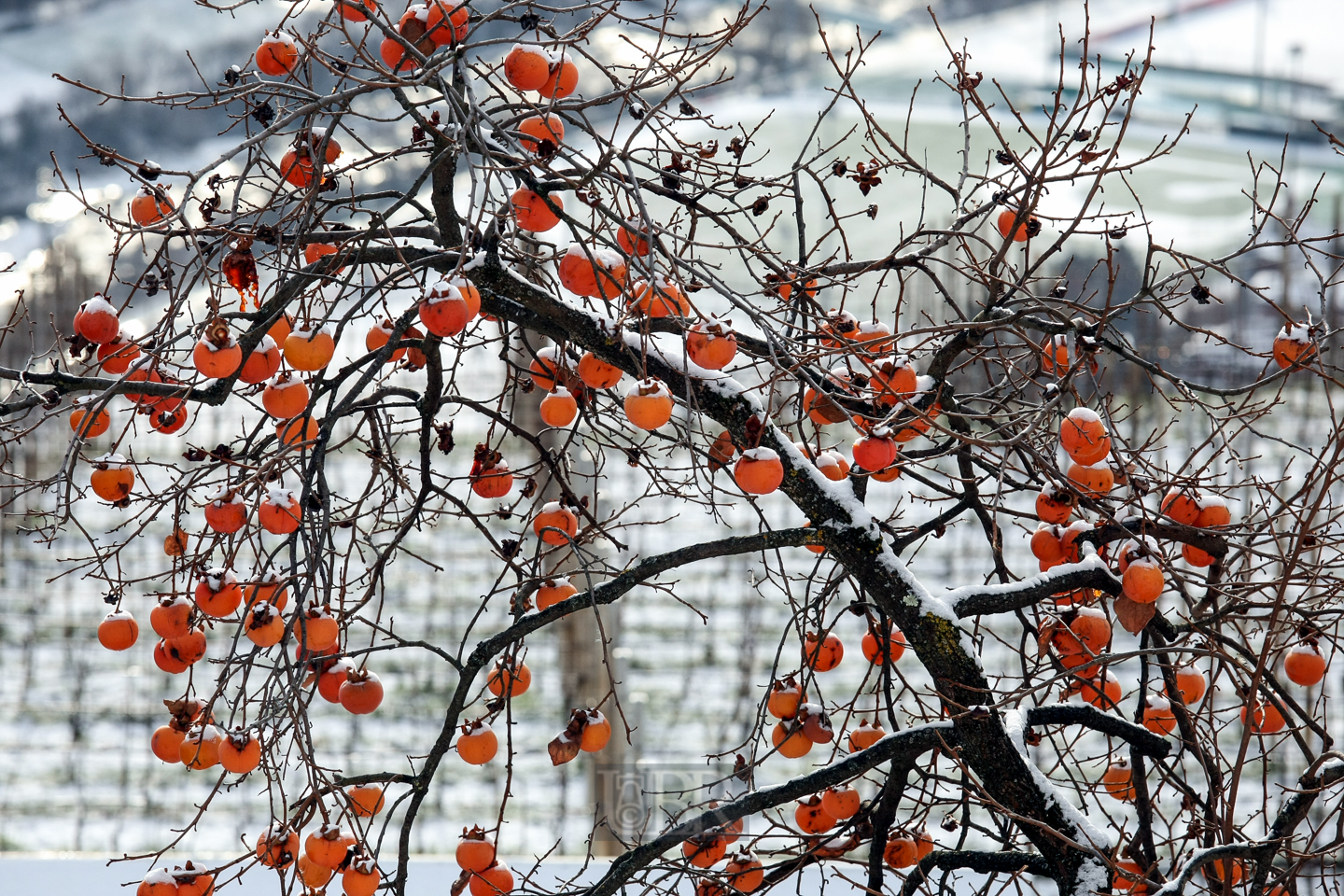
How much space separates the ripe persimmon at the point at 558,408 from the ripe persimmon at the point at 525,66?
14.2 inches

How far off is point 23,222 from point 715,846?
12.7 m

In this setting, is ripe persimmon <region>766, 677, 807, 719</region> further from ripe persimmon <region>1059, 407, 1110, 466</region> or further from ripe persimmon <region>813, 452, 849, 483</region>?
ripe persimmon <region>1059, 407, 1110, 466</region>

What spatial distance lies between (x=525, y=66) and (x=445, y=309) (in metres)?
0.31

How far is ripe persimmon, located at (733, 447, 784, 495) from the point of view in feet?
3.33

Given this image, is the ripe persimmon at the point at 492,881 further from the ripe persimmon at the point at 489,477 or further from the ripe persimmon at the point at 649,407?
the ripe persimmon at the point at 649,407

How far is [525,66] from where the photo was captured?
1.11 meters

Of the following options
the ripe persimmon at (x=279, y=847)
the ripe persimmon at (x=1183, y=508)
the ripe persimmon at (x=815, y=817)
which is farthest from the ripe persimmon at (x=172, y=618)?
the ripe persimmon at (x=1183, y=508)

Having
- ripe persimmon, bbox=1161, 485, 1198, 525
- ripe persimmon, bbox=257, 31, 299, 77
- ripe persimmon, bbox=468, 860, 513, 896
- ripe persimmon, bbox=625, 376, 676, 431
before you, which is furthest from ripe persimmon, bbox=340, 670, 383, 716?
ripe persimmon, bbox=1161, 485, 1198, 525

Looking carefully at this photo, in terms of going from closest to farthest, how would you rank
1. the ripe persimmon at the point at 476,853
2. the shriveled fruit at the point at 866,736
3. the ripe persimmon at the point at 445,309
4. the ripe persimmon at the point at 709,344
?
the ripe persimmon at the point at 445,309, the ripe persimmon at the point at 709,344, the ripe persimmon at the point at 476,853, the shriveled fruit at the point at 866,736

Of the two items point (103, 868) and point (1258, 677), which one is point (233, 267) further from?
point (103, 868)

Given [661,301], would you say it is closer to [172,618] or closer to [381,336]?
[381,336]

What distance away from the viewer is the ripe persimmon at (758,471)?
1015 mm

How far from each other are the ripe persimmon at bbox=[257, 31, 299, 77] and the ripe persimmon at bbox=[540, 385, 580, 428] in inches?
18.2

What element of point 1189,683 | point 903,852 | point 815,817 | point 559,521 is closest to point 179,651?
point 559,521
